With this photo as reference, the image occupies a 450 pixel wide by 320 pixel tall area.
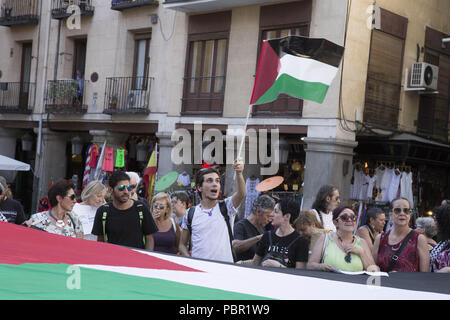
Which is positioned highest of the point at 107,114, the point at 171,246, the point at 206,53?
the point at 206,53

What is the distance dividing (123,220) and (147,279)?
2.29 m

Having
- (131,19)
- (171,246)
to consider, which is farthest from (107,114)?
(171,246)

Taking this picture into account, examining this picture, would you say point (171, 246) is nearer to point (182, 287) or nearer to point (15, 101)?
point (182, 287)

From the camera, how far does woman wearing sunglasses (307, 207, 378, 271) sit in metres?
5.80

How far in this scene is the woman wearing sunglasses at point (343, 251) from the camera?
5797mm

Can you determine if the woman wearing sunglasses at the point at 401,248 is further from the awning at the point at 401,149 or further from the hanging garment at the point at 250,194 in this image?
the hanging garment at the point at 250,194

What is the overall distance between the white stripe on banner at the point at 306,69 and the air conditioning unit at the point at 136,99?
37.0 feet

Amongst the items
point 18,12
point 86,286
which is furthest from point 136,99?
point 86,286

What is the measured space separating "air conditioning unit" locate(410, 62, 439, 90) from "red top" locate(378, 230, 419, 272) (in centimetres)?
1072

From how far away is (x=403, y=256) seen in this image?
601 centimetres

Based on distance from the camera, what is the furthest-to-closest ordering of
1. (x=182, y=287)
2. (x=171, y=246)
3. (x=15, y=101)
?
(x=15, y=101) < (x=171, y=246) < (x=182, y=287)

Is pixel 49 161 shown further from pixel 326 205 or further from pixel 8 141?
pixel 326 205
